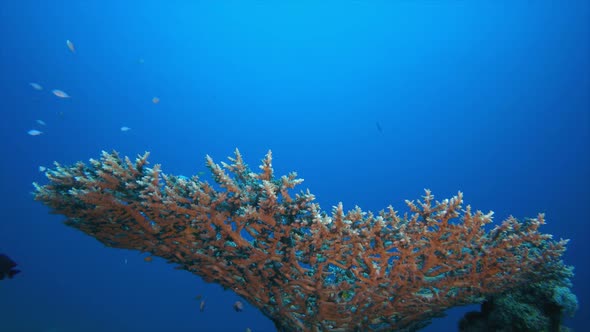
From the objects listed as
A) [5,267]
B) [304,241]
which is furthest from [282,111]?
[304,241]

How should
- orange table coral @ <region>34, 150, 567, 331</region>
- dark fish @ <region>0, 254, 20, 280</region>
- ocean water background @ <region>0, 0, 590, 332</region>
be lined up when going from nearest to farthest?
orange table coral @ <region>34, 150, 567, 331</region>
dark fish @ <region>0, 254, 20, 280</region>
ocean water background @ <region>0, 0, 590, 332</region>

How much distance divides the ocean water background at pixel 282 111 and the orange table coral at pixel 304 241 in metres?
24.6

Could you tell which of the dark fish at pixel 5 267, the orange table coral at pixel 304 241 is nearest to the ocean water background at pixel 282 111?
the dark fish at pixel 5 267

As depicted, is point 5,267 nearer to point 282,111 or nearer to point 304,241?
point 304,241

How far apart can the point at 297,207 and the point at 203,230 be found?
3.62 feet

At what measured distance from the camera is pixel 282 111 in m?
94.1

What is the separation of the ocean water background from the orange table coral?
2457 centimetres

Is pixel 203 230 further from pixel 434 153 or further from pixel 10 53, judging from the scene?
pixel 434 153

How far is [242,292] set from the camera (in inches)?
146

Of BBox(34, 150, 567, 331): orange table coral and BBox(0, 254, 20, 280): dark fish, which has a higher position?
BBox(34, 150, 567, 331): orange table coral

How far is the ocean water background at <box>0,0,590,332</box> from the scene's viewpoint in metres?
46.9

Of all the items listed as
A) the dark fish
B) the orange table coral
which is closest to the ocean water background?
the dark fish

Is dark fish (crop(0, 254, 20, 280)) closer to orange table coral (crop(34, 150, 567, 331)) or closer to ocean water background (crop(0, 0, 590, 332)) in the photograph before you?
orange table coral (crop(34, 150, 567, 331))

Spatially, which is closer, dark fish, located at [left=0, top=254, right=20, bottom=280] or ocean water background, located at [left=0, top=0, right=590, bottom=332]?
dark fish, located at [left=0, top=254, right=20, bottom=280]
